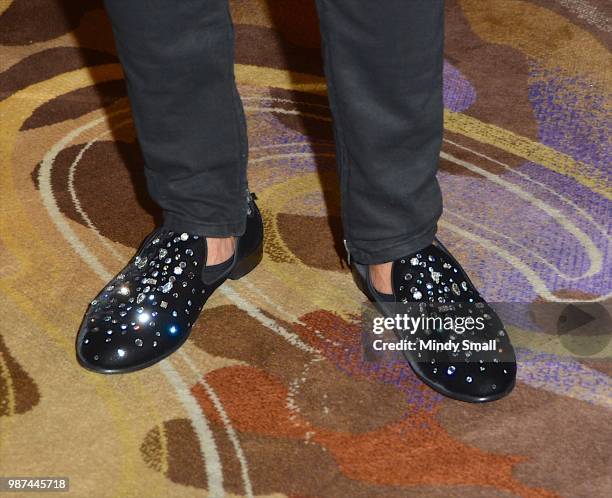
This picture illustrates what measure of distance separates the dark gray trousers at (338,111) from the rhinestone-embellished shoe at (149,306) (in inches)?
1.5

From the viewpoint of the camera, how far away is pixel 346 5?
2.71ft

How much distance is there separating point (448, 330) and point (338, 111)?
0.92 ft

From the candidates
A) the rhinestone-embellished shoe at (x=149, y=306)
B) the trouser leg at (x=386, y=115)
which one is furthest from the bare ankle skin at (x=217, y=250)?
the trouser leg at (x=386, y=115)

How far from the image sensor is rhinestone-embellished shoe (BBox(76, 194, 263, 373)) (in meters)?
1.02

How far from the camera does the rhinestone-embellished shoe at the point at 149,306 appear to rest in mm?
1017

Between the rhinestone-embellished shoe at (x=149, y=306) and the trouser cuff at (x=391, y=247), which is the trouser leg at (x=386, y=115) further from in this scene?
the rhinestone-embellished shoe at (x=149, y=306)

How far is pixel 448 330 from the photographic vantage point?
3.27 feet

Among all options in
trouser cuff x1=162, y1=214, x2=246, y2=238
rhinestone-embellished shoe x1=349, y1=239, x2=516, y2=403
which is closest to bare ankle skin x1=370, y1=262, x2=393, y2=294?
rhinestone-embellished shoe x1=349, y1=239, x2=516, y2=403

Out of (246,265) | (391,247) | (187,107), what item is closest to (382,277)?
(391,247)

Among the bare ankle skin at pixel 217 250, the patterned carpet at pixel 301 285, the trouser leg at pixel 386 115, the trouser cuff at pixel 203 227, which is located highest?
the trouser leg at pixel 386 115

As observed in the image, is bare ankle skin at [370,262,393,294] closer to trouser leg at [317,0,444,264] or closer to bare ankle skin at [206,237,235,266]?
trouser leg at [317,0,444,264]

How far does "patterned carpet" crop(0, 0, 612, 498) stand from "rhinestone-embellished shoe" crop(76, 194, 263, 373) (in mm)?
25

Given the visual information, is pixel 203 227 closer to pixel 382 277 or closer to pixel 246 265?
pixel 246 265

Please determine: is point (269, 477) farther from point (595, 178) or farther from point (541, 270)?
point (595, 178)
